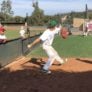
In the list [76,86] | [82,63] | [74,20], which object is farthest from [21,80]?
[74,20]

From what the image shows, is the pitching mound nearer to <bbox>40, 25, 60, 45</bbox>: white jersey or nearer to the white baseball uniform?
the white baseball uniform

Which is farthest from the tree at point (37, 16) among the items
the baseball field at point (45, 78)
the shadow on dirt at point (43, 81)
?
the shadow on dirt at point (43, 81)

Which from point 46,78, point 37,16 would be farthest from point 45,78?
point 37,16

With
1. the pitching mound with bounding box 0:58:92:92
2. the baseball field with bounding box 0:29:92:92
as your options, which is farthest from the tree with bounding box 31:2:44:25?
the pitching mound with bounding box 0:58:92:92

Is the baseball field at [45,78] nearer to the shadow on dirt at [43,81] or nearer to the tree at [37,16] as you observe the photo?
the shadow on dirt at [43,81]

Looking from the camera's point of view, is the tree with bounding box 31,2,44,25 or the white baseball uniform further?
the tree with bounding box 31,2,44,25

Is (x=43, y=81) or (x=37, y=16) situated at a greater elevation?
(x=43, y=81)

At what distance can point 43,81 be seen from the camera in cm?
1192

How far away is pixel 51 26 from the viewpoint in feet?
43.8

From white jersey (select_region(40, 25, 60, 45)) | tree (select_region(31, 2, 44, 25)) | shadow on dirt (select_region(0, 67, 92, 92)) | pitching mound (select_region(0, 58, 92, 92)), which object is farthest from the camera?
tree (select_region(31, 2, 44, 25))

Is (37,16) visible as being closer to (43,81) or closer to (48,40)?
(48,40)

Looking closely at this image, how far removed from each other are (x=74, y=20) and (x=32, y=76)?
6840 centimetres

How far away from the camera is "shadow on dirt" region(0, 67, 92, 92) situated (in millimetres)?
10617

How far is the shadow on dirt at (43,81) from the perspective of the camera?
34.8 ft
